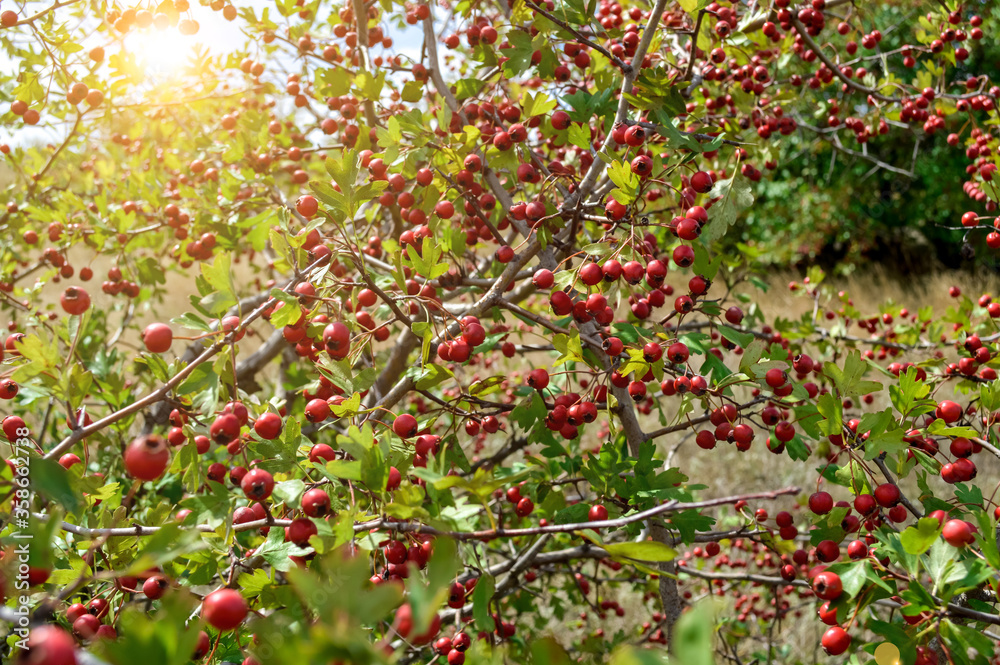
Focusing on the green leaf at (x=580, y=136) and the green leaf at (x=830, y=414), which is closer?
the green leaf at (x=830, y=414)

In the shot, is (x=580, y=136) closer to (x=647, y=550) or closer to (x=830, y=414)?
(x=830, y=414)

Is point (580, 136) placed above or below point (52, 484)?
above

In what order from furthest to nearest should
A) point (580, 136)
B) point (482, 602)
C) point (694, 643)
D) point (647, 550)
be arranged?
1. point (580, 136)
2. point (482, 602)
3. point (647, 550)
4. point (694, 643)

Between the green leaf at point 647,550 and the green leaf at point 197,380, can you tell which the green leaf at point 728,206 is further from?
the green leaf at point 197,380

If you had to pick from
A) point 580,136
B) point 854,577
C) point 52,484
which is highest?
point 580,136

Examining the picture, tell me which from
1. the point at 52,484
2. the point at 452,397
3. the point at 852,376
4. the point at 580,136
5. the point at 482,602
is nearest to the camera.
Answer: the point at 52,484

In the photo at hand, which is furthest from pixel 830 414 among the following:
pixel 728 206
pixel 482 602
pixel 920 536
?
pixel 482 602

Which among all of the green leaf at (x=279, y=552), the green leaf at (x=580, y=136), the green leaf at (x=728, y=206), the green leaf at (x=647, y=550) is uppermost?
the green leaf at (x=580, y=136)

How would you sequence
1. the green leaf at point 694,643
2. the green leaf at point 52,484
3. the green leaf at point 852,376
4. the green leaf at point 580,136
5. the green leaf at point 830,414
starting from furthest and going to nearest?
the green leaf at point 580,136
the green leaf at point 852,376
the green leaf at point 830,414
the green leaf at point 52,484
the green leaf at point 694,643

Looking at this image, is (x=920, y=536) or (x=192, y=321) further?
(x=192, y=321)

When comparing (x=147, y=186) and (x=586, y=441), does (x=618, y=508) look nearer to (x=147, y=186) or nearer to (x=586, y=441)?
(x=147, y=186)

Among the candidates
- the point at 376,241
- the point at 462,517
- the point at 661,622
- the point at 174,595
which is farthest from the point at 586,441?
the point at 174,595

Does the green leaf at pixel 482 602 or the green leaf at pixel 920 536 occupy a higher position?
the green leaf at pixel 482 602

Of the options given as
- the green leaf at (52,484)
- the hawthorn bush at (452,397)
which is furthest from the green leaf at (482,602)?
the green leaf at (52,484)
